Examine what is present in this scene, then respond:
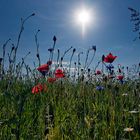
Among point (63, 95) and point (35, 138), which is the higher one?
point (63, 95)

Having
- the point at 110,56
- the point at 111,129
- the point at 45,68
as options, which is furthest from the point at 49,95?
the point at 111,129

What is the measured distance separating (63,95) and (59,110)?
103cm

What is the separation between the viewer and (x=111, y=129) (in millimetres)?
2695

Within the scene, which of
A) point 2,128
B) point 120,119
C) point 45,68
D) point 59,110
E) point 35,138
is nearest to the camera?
point 2,128

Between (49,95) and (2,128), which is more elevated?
(49,95)

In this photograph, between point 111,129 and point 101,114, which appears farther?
point 101,114

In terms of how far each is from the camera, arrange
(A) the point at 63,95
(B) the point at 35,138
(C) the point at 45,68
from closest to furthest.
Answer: (B) the point at 35,138
(C) the point at 45,68
(A) the point at 63,95

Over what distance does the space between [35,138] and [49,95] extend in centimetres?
174

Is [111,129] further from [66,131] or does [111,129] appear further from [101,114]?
[101,114]

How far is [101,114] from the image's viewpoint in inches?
131

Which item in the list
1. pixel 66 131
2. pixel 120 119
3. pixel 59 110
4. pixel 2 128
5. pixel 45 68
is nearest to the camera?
pixel 2 128

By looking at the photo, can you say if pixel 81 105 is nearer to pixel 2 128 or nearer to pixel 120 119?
pixel 120 119

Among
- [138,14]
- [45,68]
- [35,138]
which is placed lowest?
[35,138]

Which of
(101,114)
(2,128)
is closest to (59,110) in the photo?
(101,114)
